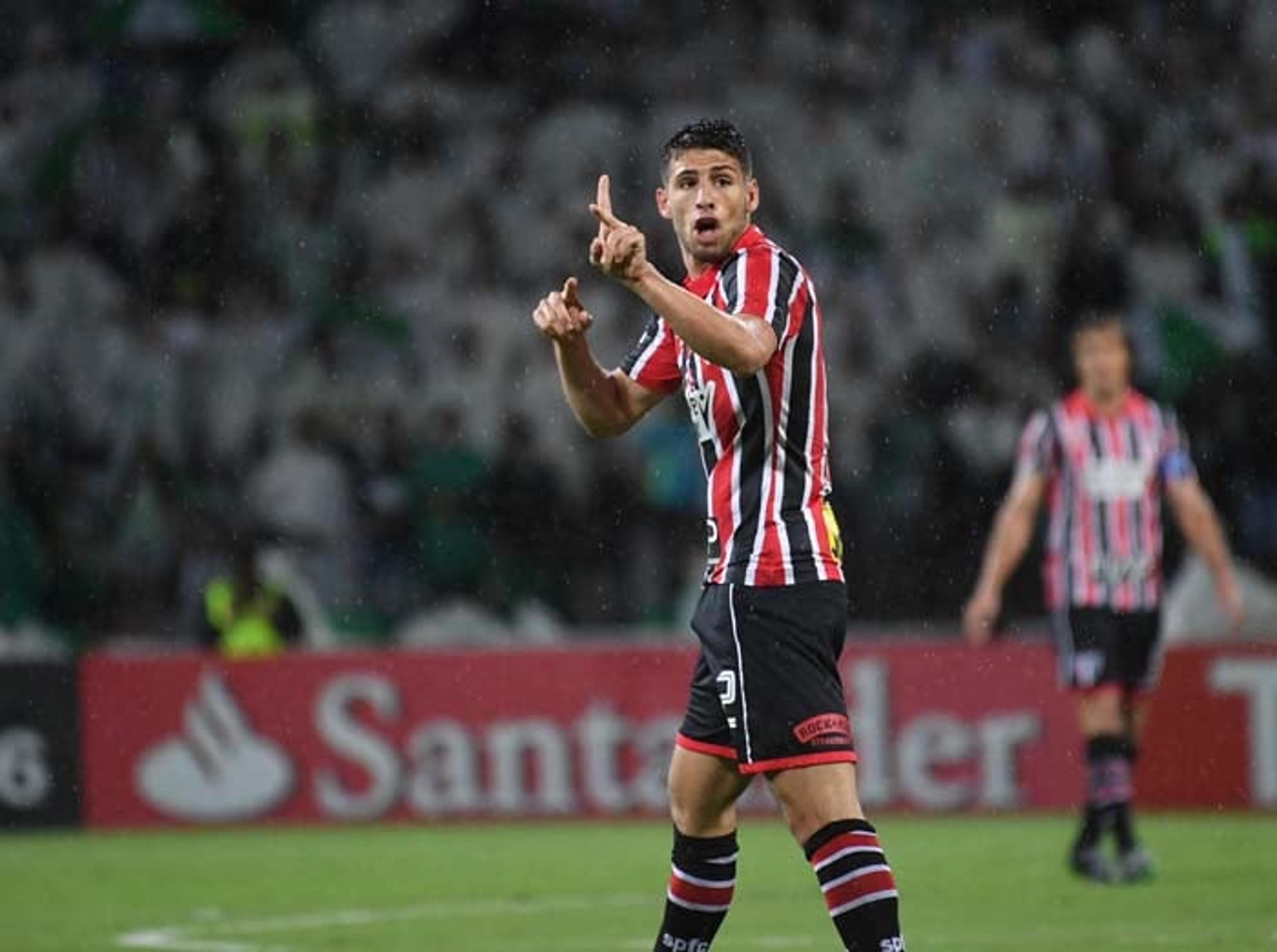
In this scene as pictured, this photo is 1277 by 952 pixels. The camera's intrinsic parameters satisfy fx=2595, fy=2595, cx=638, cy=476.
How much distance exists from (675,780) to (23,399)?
34.7 ft

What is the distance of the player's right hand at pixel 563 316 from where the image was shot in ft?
17.6

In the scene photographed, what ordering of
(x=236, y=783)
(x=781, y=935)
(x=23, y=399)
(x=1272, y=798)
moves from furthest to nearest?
(x=23, y=399), (x=236, y=783), (x=1272, y=798), (x=781, y=935)

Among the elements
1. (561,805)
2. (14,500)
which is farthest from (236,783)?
(14,500)

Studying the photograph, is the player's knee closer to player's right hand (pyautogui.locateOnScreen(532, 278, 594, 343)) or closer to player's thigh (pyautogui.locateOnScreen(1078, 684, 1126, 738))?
player's right hand (pyautogui.locateOnScreen(532, 278, 594, 343))

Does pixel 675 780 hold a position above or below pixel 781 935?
above

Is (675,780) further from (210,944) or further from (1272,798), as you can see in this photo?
(1272,798)

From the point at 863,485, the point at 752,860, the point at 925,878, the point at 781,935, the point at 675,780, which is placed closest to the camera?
the point at 675,780

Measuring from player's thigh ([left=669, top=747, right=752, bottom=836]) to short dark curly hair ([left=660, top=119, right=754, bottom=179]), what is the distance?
125cm

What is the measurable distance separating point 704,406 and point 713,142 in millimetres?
556

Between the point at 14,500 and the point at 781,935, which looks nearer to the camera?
the point at 781,935

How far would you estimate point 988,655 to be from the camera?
12.7m

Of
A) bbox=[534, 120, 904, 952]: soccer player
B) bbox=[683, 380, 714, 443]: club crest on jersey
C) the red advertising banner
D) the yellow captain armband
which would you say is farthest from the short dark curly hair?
the red advertising banner

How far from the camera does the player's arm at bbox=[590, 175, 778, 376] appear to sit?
4.95m

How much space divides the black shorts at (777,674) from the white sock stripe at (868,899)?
28 cm
